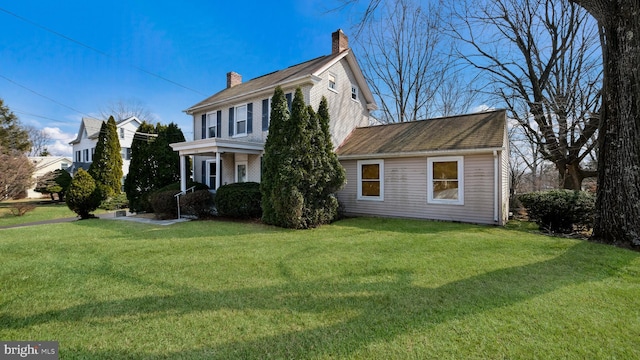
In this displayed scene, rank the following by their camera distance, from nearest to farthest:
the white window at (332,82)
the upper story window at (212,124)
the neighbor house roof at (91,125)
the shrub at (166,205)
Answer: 1. the shrub at (166,205)
2. the white window at (332,82)
3. the upper story window at (212,124)
4. the neighbor house roof at (91,125)

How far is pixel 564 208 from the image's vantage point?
26.3 ft

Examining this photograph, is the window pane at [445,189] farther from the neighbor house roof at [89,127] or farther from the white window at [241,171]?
the neighbor house roof at [89,127]

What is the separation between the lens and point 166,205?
11.6m

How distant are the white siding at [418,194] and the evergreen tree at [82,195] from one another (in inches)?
400

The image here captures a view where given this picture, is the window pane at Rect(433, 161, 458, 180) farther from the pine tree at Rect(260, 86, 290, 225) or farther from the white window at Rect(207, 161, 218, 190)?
the white window at Rect(207, 161, 218, 190)

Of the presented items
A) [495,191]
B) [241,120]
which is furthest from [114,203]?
[495,191]

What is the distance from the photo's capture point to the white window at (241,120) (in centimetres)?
1373

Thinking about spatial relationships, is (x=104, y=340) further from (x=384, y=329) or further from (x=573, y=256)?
(x=573, y=256)

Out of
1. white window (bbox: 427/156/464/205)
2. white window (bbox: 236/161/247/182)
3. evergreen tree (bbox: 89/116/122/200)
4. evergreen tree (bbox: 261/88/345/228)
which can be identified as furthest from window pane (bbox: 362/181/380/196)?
evergreen tree (bbox: 89/116/122/200)

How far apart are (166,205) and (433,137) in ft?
36.1

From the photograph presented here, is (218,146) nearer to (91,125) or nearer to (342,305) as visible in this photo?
(342,305)

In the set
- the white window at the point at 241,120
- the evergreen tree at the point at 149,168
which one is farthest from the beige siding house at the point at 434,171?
the evergreen tree at the point at 149,168

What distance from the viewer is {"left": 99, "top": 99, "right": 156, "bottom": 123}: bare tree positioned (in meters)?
35.0

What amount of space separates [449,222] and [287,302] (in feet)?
25.9
